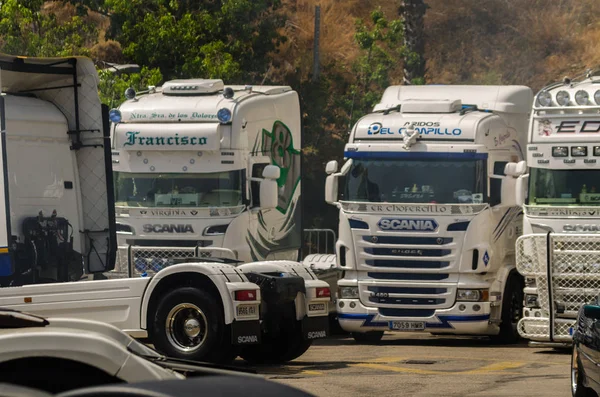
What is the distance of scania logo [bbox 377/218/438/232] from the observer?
1834cm

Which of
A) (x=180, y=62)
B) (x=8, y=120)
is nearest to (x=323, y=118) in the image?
(x=180, y=62)

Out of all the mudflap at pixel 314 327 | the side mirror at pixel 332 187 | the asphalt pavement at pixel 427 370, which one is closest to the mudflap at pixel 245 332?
the asphalt pavement at pixel 427 370

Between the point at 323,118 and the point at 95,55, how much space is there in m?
9.28

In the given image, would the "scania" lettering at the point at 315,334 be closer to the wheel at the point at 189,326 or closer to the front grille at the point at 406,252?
the wheel at the point at 189,326

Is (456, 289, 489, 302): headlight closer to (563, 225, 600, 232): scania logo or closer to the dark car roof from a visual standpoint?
(563, 225, 600, 232): scania logo

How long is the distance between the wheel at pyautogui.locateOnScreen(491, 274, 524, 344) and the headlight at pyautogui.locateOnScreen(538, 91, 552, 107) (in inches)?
123

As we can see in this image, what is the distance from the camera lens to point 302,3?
150 feet

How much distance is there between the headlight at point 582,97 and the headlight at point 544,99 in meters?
0.43

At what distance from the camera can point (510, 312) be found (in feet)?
62.6

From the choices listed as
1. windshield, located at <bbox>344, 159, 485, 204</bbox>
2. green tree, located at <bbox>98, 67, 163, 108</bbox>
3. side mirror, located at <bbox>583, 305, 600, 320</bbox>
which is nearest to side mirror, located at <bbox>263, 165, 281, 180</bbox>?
windshield, located at <bbox>344, 159, 485, 204</bbox>

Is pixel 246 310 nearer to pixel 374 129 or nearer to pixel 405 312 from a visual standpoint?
pixel 405 312

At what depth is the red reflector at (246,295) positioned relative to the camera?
13.4m

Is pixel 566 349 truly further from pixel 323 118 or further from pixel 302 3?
pixel 302 3

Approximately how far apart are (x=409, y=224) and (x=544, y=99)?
2.77m
